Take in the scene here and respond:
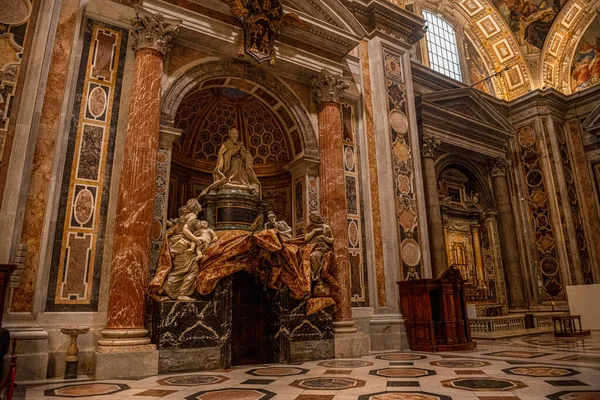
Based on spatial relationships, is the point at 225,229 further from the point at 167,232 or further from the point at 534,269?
the point at 534,269

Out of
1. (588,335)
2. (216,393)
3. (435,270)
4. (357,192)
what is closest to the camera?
(216,393)

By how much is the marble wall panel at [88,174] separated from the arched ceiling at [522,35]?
12752 mm

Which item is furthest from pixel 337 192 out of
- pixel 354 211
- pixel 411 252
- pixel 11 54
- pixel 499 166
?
pixel 499 166

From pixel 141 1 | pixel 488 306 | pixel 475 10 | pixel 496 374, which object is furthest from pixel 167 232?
pixel 475 10

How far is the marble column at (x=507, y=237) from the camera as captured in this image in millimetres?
14289

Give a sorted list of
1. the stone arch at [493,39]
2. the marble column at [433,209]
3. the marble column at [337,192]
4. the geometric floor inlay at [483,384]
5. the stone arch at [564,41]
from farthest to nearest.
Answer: the stone arch at [493,39] → the stone arch at [564,41] → the marble column at [433,209] → the marble column at [337,192] → the geometric floor inlay at [483,384]

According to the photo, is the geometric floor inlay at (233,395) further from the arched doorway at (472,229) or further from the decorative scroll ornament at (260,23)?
A: the arched doorway at (472,229)

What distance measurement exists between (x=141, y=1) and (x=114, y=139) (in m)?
2.54

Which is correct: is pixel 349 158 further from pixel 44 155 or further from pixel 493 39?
pixel 493 39

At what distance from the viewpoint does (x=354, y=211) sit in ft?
30.7

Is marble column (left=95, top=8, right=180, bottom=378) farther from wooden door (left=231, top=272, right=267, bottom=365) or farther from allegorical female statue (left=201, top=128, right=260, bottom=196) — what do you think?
allegorical female statue (left=201, top=128, right=260, bottom=196)

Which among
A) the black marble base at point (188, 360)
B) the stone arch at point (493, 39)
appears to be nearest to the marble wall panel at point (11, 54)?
the black marble base at point (188, 360)

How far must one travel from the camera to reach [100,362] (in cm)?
568

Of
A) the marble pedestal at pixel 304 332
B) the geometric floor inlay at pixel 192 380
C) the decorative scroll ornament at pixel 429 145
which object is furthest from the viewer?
the decorative scroll ornament at pixel 429 145
